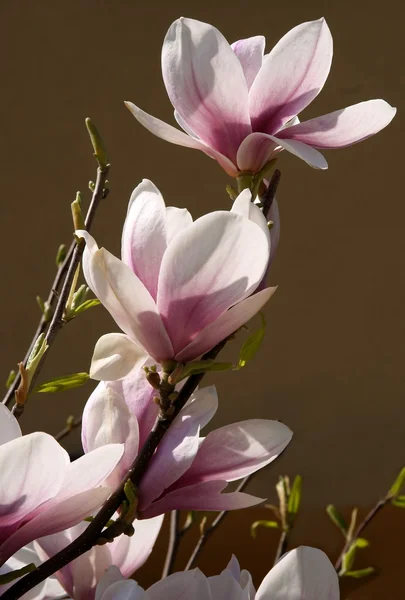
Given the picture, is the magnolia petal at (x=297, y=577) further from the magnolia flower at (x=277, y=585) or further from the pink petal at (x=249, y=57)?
the pink petal at (x=249, y=57)

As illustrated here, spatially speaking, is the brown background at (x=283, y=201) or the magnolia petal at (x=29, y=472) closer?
the magnolia petal at (x=29, y=472)

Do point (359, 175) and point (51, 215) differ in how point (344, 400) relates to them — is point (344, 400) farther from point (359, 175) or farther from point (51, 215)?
point (51, 215)

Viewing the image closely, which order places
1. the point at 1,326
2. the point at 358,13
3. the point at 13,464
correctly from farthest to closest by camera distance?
the point at 358,13 < the point at 1,326 < the point at 13,464

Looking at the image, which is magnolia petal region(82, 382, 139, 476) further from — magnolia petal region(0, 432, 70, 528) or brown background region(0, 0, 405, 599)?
brown background region(0, 0, 405, 599)

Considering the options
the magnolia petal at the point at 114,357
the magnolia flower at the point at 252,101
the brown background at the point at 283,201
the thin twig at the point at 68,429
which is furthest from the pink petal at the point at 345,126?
the brown background at the point at 283,201

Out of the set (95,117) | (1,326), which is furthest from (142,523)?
(95,117)

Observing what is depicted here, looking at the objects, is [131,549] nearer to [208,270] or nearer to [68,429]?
[208,270]
